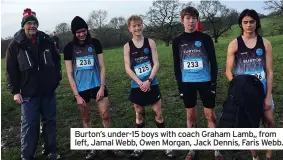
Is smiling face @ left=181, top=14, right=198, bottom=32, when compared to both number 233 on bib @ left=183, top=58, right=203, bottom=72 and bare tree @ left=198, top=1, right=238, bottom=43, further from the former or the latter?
bare tree @ left=198, top=1, right=238, bottom=43

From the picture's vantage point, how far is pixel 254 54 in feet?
14.0

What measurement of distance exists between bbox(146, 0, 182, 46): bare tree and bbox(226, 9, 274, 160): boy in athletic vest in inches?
2083

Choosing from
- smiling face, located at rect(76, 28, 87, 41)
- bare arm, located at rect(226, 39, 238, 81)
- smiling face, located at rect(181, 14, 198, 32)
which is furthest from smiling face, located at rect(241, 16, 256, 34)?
smiling face, located at rect(76, 28, 87, 41)

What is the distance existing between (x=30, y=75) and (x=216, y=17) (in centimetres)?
6609

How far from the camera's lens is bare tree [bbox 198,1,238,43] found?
64.4 m

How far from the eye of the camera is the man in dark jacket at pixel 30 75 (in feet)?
16.2

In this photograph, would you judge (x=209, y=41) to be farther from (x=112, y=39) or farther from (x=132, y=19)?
(x=112, y=39)

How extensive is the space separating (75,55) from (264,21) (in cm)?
5590

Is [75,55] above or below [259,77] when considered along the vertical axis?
above

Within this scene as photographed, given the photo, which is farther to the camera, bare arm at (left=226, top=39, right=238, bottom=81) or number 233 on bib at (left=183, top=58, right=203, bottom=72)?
number 233 on bib at (left=183, top=58, right=203, bottom=72)

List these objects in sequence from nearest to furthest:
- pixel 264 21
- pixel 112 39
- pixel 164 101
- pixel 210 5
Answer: pixel 164 101, pixel 112 39, pixel 264 21, pixel 210 5

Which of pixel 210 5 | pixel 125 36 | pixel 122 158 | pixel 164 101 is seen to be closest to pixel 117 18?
pixel 125 36

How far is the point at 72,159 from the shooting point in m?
5.30

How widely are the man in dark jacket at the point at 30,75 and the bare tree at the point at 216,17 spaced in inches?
2400
